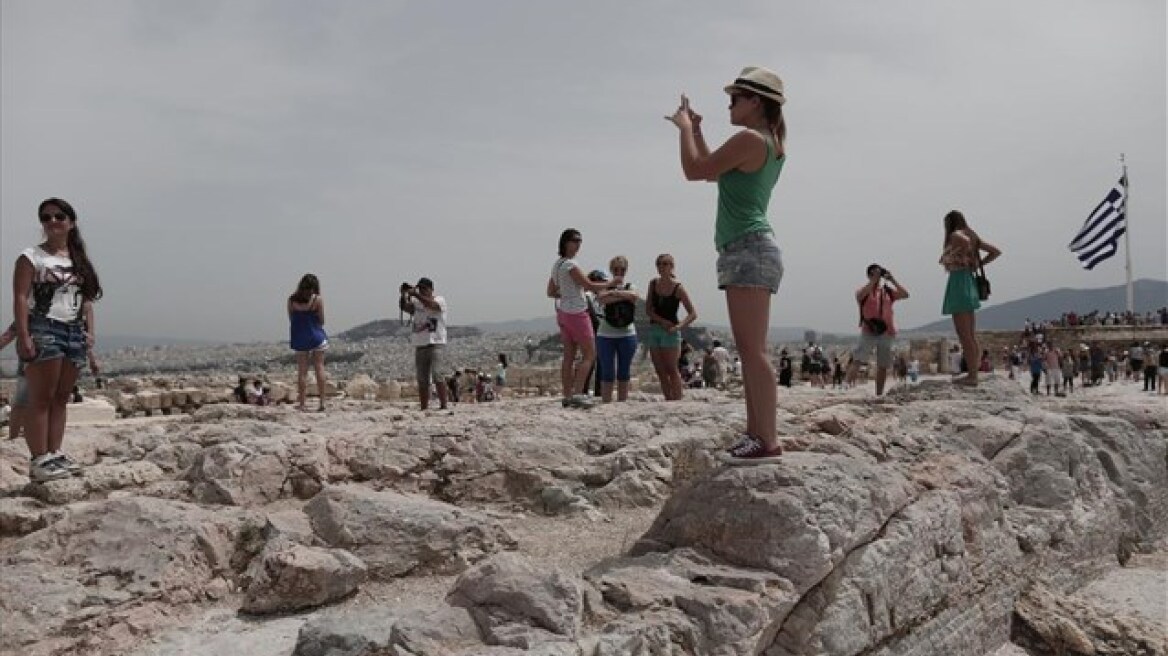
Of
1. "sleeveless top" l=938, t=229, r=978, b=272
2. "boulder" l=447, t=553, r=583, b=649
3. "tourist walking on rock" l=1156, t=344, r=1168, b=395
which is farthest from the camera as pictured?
"tourist walking on rock" l=1156, t=344, r=1168, b=395

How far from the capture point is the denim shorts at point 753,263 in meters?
4.37

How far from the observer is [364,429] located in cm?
617

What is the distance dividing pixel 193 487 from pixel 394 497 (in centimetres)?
133

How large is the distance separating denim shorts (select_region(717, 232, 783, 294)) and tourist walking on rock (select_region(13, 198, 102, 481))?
405 cm

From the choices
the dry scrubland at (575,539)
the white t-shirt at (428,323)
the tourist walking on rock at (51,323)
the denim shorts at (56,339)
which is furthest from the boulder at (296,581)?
the white t-shirt at (428,323)

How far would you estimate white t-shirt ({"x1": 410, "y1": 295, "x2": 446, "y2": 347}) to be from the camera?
9305 mm

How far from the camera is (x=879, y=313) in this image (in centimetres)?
920

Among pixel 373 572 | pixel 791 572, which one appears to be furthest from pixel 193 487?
pixel 791 572

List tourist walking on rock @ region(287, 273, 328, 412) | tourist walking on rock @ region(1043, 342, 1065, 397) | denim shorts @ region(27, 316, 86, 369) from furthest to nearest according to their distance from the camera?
tourist walking on rock @ region(1043, 342, 1065, 397) < tourist walking on rock @ region(287, 273, 328, 412) < denim shorts @ region(27, 316, 86, 369)

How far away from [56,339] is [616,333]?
4.49 meters

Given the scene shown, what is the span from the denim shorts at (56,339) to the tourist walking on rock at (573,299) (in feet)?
12.3

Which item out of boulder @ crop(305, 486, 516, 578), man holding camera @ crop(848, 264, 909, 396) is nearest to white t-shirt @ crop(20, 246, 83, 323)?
boulder @ crop(305, 486, 516, 578)

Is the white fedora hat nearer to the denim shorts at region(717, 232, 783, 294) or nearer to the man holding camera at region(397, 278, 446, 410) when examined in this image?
the denim shorts at region(717, 232, 783, 294)

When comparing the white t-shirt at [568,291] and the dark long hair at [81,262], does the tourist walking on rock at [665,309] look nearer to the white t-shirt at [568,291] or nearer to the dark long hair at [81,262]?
the white t-shirt at [568,291]
